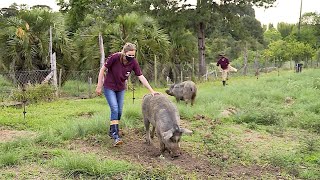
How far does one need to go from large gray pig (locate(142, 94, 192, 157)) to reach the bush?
619 cm

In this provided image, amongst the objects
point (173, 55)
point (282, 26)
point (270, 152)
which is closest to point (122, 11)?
point (173, 55)

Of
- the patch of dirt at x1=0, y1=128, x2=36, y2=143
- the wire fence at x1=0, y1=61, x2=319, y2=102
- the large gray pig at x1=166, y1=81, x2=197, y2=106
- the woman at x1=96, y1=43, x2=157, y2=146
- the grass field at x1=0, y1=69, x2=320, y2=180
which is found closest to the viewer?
the grass field at x1=0, y1=69, x2=320, y2=180

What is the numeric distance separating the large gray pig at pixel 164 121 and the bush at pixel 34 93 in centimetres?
619

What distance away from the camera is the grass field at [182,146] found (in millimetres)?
5234

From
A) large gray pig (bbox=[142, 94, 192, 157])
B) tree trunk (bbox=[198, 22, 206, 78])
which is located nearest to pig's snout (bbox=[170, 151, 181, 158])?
large gray pig (bbox=[142, 94, 192, 157])

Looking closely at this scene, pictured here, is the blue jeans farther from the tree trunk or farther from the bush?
the tree trunk

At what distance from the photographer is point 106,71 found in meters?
6.78

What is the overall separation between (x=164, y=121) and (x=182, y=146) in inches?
30.6

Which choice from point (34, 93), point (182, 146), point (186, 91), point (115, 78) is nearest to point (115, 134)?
point (115, 78)

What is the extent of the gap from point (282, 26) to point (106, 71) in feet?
223

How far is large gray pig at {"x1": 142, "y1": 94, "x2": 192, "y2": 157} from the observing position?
585cm

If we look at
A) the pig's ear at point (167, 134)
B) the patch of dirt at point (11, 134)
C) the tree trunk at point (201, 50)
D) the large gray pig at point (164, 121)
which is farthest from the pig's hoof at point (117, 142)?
the tree trunk at point (201, 50)

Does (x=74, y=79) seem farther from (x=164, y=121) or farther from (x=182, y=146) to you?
(x=164, y=121)

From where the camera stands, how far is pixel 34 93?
12164 mm
